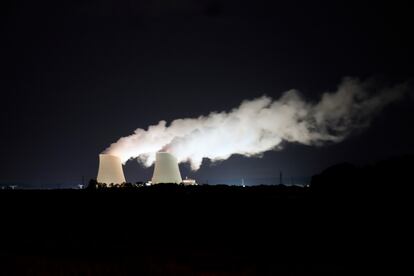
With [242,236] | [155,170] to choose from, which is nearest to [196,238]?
[242,236]

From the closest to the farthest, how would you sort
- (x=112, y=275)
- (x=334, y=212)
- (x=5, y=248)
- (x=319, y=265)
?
(x=112, y=275)
(x=319, y=265)
(x=5, y=248)
(x=334, y=212)

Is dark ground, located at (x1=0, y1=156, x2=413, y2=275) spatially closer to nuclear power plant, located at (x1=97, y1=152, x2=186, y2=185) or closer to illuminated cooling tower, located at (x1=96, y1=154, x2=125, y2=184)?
nuclear power plant, located at (x1=97, y1=152, x2=186, y2=185)

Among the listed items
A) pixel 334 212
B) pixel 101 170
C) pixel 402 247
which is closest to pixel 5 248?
pixel 334 212

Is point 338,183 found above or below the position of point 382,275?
above

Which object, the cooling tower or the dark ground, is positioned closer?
Answer: the dark ground

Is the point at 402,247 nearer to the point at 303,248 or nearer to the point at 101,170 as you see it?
the point at 303,248

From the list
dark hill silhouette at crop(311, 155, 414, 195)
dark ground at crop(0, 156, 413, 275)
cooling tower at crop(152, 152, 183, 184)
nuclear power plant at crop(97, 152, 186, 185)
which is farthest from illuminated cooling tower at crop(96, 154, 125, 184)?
dark hill silhouette at crop(311, 155, 414, 195)
